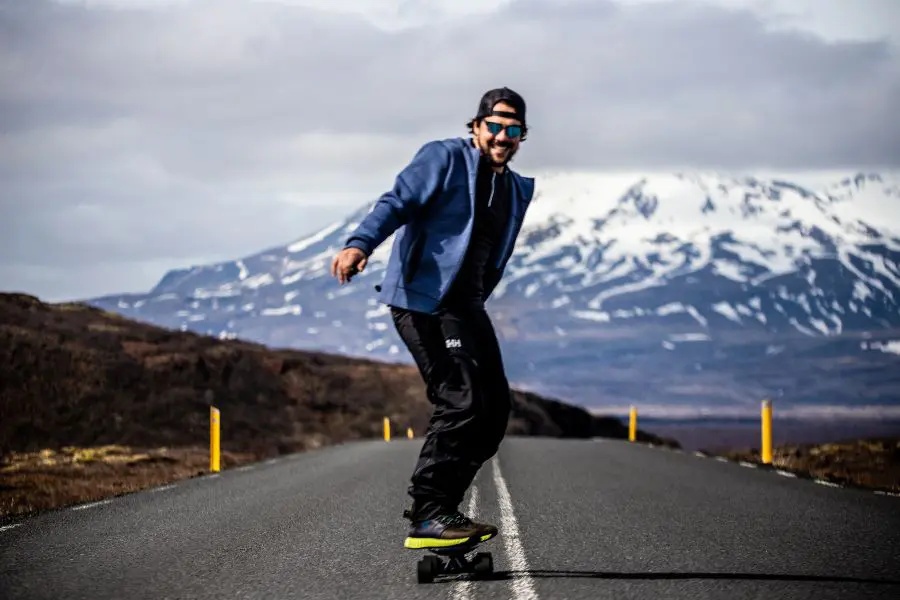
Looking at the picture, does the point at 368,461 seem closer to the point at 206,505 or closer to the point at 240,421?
the point at 206,505

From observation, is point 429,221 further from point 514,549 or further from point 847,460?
point 847,460

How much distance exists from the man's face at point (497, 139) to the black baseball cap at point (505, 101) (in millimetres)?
18

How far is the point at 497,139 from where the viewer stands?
779 centimetres

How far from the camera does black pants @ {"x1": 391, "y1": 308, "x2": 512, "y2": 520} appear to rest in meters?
7.81

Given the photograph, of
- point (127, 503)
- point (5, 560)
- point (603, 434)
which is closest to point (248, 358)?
point (603, 434)

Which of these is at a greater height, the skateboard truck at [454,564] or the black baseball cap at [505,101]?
the black baseball cap at [505,101]

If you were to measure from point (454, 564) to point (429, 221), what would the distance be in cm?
198

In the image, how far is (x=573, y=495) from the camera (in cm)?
1387

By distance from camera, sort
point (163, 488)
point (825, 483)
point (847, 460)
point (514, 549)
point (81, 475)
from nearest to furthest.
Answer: point (514, 549), point (163, 488), point (825, 483), point (847, 460), point (81, 475)

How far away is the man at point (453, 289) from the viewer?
7719mm

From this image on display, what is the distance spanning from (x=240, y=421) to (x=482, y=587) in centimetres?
4727

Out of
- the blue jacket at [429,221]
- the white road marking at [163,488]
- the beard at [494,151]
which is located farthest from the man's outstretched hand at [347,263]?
the white road marking at [163,488]

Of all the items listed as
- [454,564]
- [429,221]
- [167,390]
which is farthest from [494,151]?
[167,390]

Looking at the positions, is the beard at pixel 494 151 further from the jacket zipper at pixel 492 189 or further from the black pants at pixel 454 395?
the black pants at pixel 454 395
